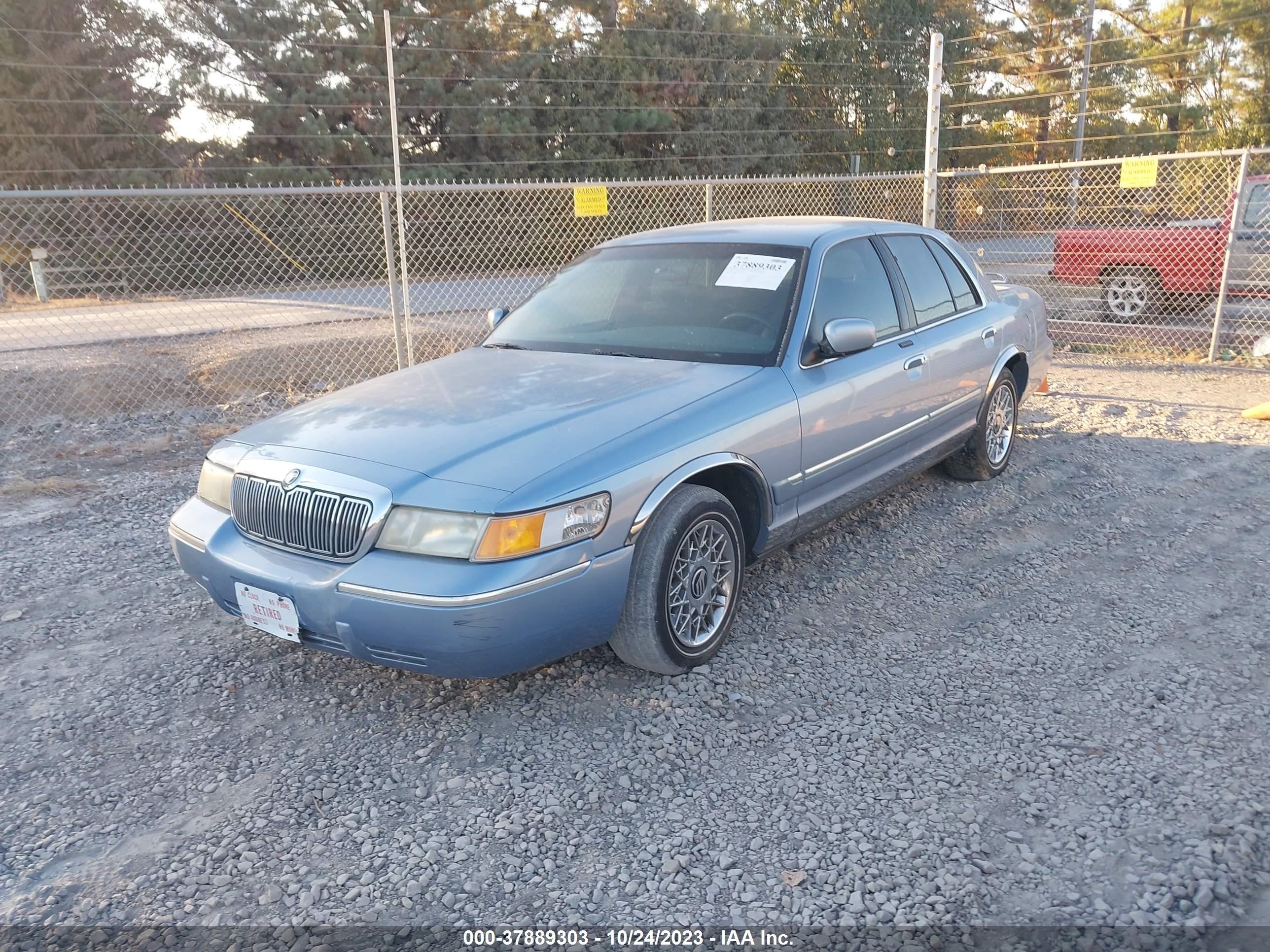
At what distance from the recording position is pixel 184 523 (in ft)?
12.6

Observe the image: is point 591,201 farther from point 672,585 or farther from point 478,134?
point 478,134

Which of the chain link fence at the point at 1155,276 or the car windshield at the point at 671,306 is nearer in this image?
the car windshield at the point at 671,306

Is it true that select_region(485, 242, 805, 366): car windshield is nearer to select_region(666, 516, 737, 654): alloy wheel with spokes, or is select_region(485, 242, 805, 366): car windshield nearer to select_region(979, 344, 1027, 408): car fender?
select_region(666, 516, 737, 654): alloy wheel with spokes

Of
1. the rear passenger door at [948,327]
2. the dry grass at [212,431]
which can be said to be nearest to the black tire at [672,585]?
the rear passenger door at [948,327]

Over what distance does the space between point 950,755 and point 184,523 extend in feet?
9.76

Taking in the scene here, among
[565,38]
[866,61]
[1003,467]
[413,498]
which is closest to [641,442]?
[413,498]

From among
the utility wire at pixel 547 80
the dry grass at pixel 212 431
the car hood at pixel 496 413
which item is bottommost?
the dry grass at pixel 212 431

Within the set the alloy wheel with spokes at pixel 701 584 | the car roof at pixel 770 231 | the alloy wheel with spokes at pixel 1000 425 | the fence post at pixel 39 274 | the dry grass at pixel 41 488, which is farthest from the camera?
the fence post at pixel 39 274

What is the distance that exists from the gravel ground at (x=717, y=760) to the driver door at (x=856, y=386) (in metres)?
0.58

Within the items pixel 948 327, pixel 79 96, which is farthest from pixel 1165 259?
pixel 79 96

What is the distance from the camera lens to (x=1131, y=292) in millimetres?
12062

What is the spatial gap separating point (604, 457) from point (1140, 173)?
7.41m

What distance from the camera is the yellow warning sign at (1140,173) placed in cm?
856

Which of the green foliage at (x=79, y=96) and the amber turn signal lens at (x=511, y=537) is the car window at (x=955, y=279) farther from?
the green foliage at (x=79, y=96)
